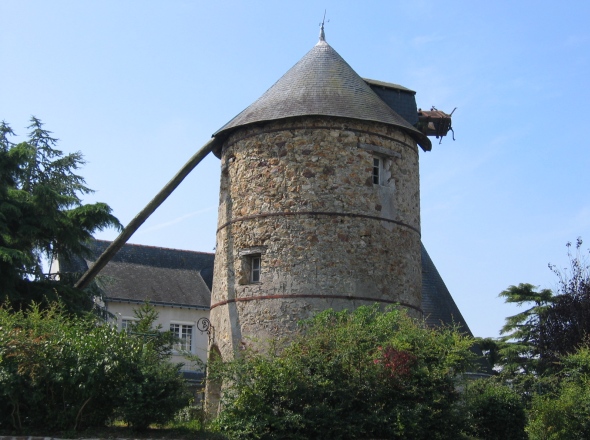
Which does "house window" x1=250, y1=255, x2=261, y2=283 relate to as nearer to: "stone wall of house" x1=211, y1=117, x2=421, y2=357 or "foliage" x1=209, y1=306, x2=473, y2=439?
"stone wall of house" x1=211, y1=117, x2=421, y2=357

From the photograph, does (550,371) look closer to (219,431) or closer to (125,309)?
(219,431)

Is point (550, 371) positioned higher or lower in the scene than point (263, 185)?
lower

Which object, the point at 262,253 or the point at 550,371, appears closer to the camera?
the point at 262,253

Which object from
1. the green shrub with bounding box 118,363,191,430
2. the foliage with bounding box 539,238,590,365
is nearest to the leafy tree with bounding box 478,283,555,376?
the foliage with bounding box 539,238,590,365

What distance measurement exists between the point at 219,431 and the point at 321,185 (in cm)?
589

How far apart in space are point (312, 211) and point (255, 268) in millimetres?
1767

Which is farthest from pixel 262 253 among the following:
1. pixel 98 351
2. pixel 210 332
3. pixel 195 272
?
pixel 195 272

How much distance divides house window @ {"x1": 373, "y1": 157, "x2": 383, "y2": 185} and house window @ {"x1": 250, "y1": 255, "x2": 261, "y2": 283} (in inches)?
118

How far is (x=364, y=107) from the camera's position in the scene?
1744cm

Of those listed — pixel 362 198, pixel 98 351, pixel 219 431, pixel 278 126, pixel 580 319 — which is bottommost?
pixel 219 431

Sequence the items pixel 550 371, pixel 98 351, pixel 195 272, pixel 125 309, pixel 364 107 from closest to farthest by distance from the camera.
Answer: pixel 98 351
pixel 364 107
pixel 550 371
pixel 125 309
pixel 195 272

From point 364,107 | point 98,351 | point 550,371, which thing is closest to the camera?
point 98,351

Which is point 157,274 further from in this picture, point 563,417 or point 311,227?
point 563,417

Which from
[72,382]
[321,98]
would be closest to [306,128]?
[321,98]
